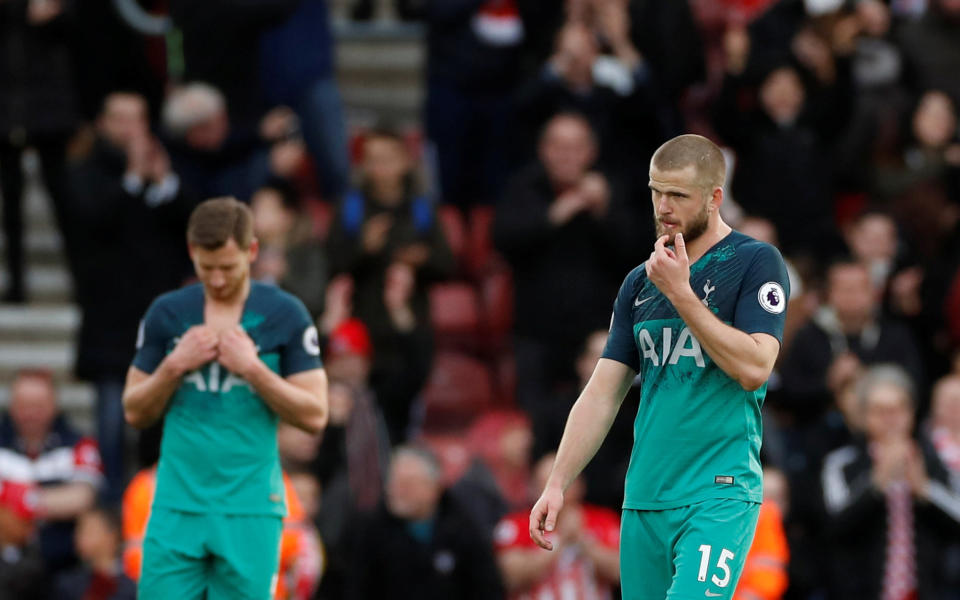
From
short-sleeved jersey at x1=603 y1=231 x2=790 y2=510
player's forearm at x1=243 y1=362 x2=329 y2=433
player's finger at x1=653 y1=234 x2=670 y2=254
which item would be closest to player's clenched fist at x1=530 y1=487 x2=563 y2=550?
short-sleeved jersey at x1=603 y1=231 x2=790 y2=510

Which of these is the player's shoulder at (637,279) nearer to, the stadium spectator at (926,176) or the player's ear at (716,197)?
the player's ear at (716,197)

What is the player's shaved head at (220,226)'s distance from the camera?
295 inches

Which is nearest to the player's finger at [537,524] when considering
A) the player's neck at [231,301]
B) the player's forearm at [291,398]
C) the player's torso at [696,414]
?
the player's torso at [696,414]

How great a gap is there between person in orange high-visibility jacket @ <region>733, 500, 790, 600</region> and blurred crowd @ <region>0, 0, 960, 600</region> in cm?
2

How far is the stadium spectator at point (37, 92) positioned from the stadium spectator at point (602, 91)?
3318 mm

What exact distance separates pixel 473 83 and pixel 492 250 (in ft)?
4.38

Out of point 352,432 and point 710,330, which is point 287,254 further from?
point 710,330

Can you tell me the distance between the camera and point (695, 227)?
6.51 metres

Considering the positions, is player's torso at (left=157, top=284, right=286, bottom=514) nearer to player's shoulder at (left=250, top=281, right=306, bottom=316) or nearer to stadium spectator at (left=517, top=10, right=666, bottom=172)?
player's shoulder at (left=250, top=281, right=306, bottom=316)

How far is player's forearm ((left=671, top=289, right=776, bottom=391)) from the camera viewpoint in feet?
20.3

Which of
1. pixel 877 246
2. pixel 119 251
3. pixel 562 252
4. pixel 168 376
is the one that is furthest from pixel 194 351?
pixel 877 246

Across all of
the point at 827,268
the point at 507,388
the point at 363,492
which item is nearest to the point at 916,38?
the point at 827,268

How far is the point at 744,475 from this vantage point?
21.3ft

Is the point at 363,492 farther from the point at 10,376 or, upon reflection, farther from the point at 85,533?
the point at 10,376
